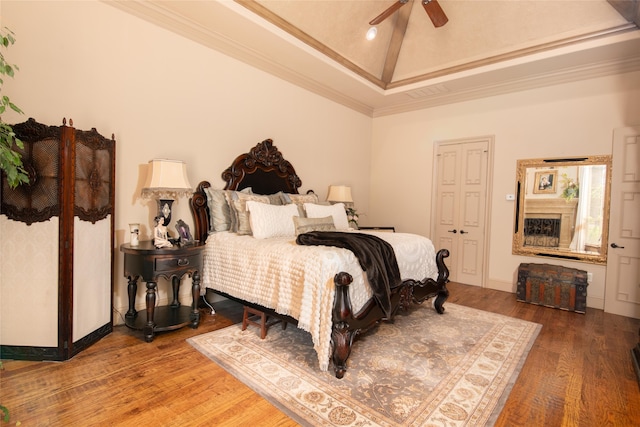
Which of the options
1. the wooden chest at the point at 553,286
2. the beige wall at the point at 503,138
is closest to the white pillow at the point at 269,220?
the beige wall at the point at 503,138

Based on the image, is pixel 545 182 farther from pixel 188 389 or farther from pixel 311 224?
pixel 188 389

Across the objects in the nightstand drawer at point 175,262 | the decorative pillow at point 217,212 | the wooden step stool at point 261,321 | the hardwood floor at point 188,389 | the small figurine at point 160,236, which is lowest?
the hardwood floor at point 188,389

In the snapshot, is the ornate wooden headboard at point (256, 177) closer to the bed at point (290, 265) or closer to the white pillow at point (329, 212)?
the bed at point (290, 265)

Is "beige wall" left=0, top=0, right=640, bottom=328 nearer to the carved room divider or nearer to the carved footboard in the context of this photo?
the carved room divider

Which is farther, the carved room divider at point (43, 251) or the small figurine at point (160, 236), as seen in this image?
the small figurine at point (160, 236)

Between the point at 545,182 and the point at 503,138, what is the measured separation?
85cm

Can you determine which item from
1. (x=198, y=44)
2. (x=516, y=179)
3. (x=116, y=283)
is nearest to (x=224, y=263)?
(x=116, y=283)

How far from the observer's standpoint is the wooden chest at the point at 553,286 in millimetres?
3734

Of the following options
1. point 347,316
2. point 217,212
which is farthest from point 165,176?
point 347,316

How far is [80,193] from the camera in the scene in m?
2.43

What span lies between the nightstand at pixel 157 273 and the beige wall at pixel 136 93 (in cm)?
27

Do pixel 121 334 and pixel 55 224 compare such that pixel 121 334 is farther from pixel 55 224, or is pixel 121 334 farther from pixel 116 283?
pixel 55 224

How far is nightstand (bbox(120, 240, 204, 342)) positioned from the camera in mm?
2607

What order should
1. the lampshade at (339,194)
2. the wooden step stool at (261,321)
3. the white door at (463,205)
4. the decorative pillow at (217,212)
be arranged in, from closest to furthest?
the wooden step stool at (261,321)
the decorative pillow at (217,212)
the white door at (463,205)
the lampshade at (339,194)
